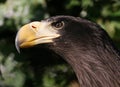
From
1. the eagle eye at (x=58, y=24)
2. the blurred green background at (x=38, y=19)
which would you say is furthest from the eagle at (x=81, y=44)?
the blurred green background at (x=38, y=19)

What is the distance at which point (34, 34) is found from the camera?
619 centimetres

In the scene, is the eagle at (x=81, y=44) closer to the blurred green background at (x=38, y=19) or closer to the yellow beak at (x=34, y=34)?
the yellow beak at (x=34, y=34)

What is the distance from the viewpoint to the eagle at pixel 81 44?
5.99 meters

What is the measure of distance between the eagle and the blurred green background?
141 cm

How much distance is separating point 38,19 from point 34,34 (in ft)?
4.93

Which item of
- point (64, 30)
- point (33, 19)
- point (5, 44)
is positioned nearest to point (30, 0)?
point (33, 19)

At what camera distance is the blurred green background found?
306 inches

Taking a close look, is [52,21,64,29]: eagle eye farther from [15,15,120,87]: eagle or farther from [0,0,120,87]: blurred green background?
[0,0,120,87]: blurred green background

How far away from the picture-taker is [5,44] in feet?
27.2

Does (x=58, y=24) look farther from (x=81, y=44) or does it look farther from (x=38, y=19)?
(x=38, y=19)

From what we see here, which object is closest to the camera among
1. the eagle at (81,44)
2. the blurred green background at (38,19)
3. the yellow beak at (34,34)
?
the eagle at (81,44)

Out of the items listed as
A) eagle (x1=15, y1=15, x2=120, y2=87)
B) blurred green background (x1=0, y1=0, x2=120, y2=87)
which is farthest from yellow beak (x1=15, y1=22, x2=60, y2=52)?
blurred green background (x1=0, y1=0, x2=120, y2=87)

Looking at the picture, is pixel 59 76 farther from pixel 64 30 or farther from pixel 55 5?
pixel 64 30

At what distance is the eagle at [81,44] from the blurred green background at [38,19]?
4.63ft
